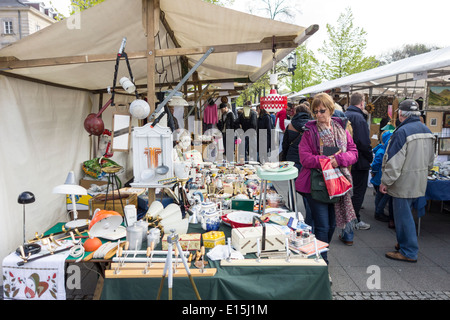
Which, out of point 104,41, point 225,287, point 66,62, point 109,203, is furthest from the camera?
point 104,41

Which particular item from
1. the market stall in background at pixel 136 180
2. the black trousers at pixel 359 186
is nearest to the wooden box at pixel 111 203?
the market stall in background at pixel 136 180

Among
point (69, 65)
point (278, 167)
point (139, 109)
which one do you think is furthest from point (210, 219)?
point (69, 65)

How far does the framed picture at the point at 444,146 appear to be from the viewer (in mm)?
5609

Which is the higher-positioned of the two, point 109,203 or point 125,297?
point 109,203

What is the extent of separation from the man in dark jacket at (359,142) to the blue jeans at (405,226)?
85 centimetres

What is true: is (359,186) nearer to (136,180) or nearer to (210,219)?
(210,219)

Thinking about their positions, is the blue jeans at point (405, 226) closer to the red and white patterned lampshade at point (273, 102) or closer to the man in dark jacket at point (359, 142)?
the man in dark jacket at point (359, 142)

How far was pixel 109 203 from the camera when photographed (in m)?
3.08

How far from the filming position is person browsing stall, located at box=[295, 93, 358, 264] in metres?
2.61

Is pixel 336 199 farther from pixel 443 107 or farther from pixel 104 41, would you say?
pixel 443 107

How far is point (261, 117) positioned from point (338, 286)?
5934 mm

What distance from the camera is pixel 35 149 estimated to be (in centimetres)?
376

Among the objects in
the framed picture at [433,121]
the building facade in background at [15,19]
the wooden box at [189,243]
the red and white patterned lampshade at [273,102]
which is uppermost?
the building facade in background at [15,19]
